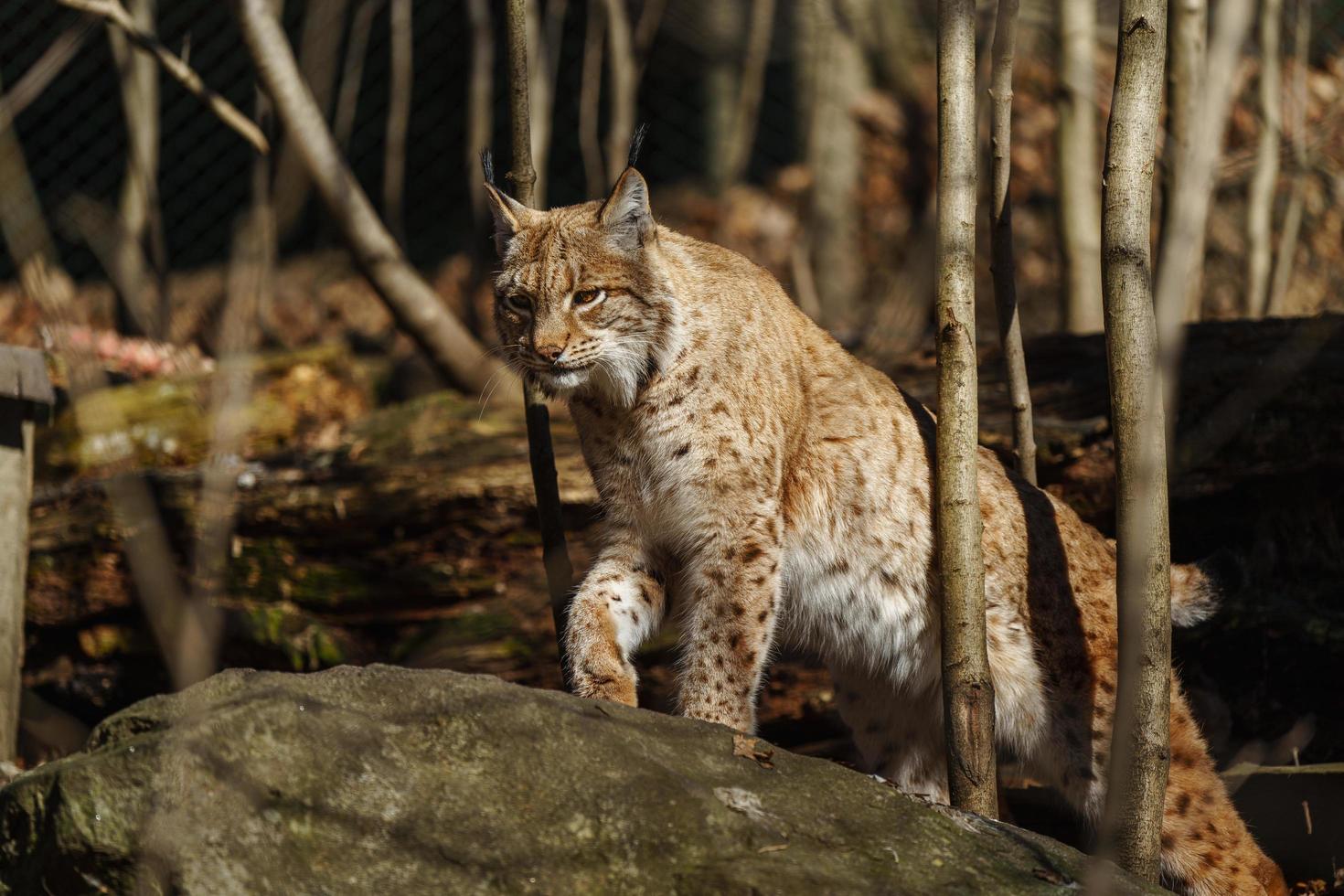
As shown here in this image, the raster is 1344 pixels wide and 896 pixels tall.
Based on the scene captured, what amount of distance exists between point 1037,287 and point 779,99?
235 cm

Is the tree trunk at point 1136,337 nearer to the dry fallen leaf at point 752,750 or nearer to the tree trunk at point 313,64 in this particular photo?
the dry fallen leaf at point 752,750

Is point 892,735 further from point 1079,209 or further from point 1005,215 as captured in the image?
point 1079,209

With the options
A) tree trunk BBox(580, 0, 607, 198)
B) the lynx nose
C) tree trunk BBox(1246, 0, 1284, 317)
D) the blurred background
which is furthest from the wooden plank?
tree trunk BBox(1246, 0, 1284, 317)

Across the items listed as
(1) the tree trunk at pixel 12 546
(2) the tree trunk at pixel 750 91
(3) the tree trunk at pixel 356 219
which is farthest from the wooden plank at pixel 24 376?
(2) the tree trunk at pixel 750 91

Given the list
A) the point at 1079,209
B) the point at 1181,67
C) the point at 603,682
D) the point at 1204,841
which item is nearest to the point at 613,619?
the point at 603,682

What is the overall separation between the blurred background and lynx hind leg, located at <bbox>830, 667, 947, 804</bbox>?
68 centimetres

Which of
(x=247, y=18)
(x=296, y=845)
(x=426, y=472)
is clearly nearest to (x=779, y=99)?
(x=247, y=18)

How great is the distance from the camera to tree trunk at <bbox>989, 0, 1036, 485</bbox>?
3562 millimetres

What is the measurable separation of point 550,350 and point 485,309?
21.3 ft

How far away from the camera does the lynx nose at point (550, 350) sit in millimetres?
3967

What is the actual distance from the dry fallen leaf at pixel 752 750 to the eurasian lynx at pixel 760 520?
80 cm

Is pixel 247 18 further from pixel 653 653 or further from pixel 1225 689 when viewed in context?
pixel 1225 689

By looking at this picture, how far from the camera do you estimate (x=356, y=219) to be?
690 centimetres

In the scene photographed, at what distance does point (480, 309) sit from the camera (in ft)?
33.3
